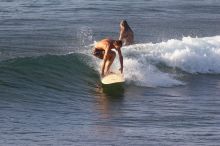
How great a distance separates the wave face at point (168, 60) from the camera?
20188 mm

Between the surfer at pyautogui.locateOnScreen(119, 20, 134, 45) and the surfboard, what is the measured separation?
3.42 meters

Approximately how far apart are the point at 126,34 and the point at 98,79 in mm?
2874

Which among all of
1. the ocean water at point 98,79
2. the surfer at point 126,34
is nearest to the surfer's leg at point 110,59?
the ocean water at point 98,79

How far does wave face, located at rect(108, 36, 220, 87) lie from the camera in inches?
795

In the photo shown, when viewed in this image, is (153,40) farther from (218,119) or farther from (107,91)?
(218,119)

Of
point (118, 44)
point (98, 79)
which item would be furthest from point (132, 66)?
point (118, 44)

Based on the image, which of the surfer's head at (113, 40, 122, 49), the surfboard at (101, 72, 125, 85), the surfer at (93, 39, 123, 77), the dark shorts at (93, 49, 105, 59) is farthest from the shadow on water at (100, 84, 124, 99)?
the surfer's head at (113, 40, 122, 49)

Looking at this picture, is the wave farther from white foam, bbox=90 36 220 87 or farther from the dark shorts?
the dark shorts

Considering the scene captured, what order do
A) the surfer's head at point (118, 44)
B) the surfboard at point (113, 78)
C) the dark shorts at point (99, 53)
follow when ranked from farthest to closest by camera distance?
the dark shorts at point (99, 53) < the surfboard at point (113, 78) < the surfer's head at point (118, 44)

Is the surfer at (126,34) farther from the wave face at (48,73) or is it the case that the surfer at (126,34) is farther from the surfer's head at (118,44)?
the surfer's head at (118,44)

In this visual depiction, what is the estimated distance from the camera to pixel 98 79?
19.8 meters

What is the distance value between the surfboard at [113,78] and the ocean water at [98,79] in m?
0.20

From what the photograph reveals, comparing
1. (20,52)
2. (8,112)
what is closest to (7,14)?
(20,52)

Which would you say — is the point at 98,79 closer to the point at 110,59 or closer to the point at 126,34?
the point at 110,59
